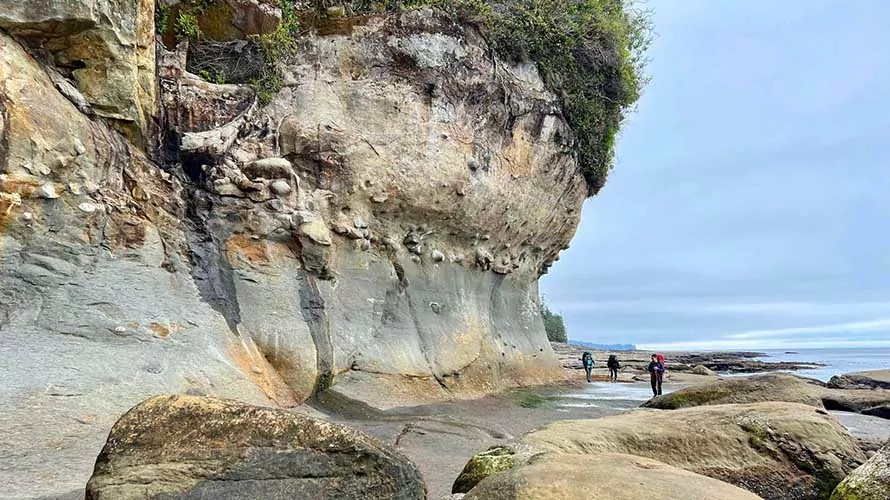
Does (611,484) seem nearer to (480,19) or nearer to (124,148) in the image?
(124,148)

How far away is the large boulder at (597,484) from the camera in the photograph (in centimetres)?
334

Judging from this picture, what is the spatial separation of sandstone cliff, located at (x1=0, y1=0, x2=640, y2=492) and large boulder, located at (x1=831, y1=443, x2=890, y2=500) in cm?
662

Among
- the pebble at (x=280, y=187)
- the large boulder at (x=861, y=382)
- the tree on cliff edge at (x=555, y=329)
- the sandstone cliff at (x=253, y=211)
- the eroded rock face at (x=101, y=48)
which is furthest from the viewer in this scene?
the tree on cliff edge at (x=555, y=329)

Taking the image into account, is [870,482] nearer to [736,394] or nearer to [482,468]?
[482,468]

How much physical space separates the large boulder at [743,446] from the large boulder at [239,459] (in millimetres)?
1904

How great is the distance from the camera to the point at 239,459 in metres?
3.91

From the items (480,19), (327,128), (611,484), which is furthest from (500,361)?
(611,484)

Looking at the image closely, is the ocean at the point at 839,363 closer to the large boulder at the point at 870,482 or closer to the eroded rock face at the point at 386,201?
the eroded rock face at the point at 386,201

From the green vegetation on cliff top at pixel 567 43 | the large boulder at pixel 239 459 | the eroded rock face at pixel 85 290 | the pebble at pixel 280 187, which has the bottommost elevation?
the large boulder at pixel 239 459

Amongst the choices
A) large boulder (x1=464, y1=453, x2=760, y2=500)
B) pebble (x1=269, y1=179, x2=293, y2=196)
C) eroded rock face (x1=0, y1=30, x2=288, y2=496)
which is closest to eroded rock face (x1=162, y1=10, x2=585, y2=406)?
pebble (x1=269, y1=179, x2=293, y2=196)

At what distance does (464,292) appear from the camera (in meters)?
15.5

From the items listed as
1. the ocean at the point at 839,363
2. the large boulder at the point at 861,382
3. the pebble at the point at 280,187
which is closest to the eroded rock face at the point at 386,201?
the pebble at the point at 280,187

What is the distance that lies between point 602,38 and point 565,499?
17.4m

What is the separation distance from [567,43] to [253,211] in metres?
11.1
